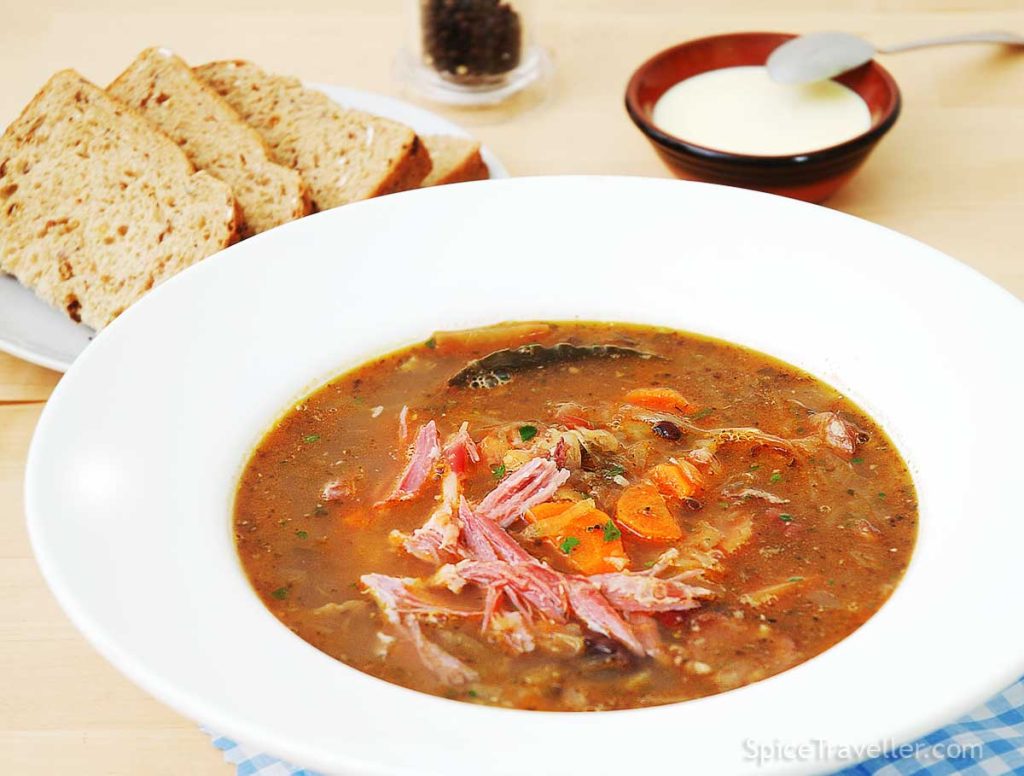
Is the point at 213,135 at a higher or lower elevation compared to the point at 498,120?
higher

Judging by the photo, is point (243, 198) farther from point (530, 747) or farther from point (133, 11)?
point (530, 747)

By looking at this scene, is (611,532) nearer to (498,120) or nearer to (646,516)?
(646,516)

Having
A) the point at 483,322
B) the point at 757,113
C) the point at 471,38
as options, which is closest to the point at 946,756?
the point at 483,322

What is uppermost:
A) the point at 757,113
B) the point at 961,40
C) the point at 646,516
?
the point at 646,516

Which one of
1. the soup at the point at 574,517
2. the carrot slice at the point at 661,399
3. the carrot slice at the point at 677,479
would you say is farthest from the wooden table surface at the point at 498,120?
the carrot slice at the point at 677,479

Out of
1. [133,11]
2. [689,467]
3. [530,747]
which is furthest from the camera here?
[133,11]

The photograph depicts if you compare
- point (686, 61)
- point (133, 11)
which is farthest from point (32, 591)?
point (133, 11)

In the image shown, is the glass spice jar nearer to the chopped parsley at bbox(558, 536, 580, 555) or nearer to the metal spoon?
the metal spoon

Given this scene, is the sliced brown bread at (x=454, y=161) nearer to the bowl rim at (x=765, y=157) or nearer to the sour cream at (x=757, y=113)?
the bowl rim at (x=765, y=157)
